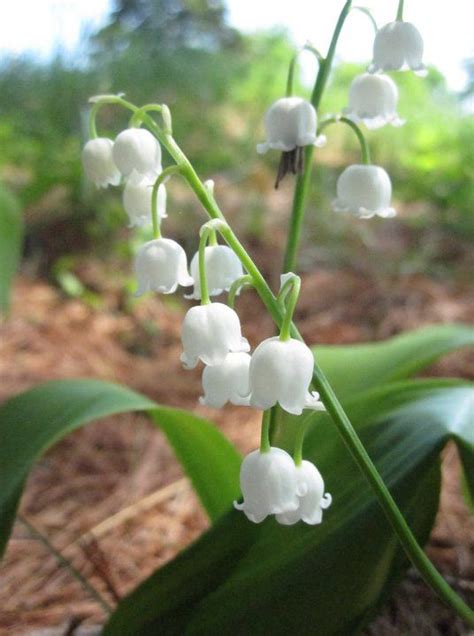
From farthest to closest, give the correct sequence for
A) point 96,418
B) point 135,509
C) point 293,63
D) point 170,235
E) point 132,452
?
point 170,235 → point 132,452 → point 135,509 → point 96,418 → point 293,63

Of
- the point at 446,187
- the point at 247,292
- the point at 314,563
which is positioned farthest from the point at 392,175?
the point at 314,563

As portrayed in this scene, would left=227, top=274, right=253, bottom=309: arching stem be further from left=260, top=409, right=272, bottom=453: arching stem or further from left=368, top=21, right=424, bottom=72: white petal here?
left=368, top=21, right=424, bottom=72: white petal

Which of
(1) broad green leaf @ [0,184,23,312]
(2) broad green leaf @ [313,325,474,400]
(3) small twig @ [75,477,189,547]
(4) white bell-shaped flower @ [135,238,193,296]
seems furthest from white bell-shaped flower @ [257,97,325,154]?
(1) broad green leaf @ [0,184,23,312]

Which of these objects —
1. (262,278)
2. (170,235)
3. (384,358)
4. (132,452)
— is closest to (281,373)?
(262,278)

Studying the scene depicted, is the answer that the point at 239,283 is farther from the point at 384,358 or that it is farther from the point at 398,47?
the point at 384,358

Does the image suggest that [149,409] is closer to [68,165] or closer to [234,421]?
[234,421]

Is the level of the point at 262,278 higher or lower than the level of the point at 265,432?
higher
